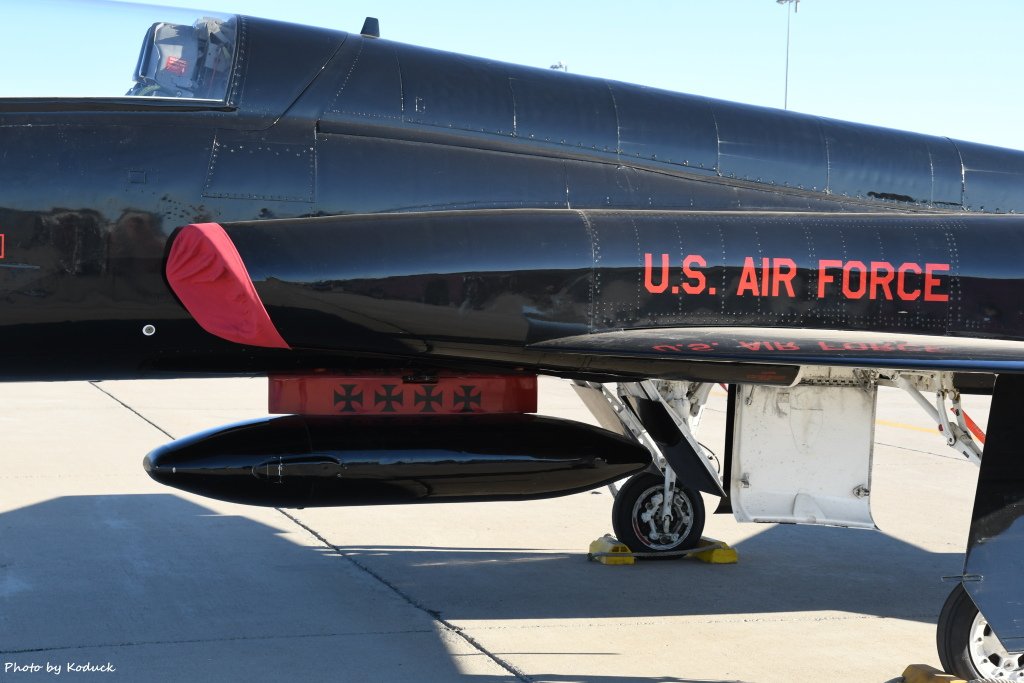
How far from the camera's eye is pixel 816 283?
5871mm

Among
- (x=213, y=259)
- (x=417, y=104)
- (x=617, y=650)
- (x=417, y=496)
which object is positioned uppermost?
(x=417, y=104)

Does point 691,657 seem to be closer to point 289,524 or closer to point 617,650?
point 617,650

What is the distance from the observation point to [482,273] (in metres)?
5.39

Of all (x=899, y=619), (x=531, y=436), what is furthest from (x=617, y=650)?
(x=899, y=619)

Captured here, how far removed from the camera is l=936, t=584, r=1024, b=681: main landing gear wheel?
595 centimetres

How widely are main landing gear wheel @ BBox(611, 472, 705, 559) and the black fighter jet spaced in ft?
5.05

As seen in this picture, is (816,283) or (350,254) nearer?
(350,254)

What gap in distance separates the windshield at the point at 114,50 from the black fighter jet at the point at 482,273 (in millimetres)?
31

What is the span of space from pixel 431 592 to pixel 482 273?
9.35 ft

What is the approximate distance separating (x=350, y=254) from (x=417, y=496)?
5.32 feet

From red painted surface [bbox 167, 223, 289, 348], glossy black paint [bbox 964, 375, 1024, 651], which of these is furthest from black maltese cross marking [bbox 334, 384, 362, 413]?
glossy black paint [bbox 964, 375, 1024, 651]

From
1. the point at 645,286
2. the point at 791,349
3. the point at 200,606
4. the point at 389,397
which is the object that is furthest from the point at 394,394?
the point at 791,349

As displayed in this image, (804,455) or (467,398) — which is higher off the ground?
(467,398)

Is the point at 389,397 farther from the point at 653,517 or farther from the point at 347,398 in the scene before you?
the point at 653,517
